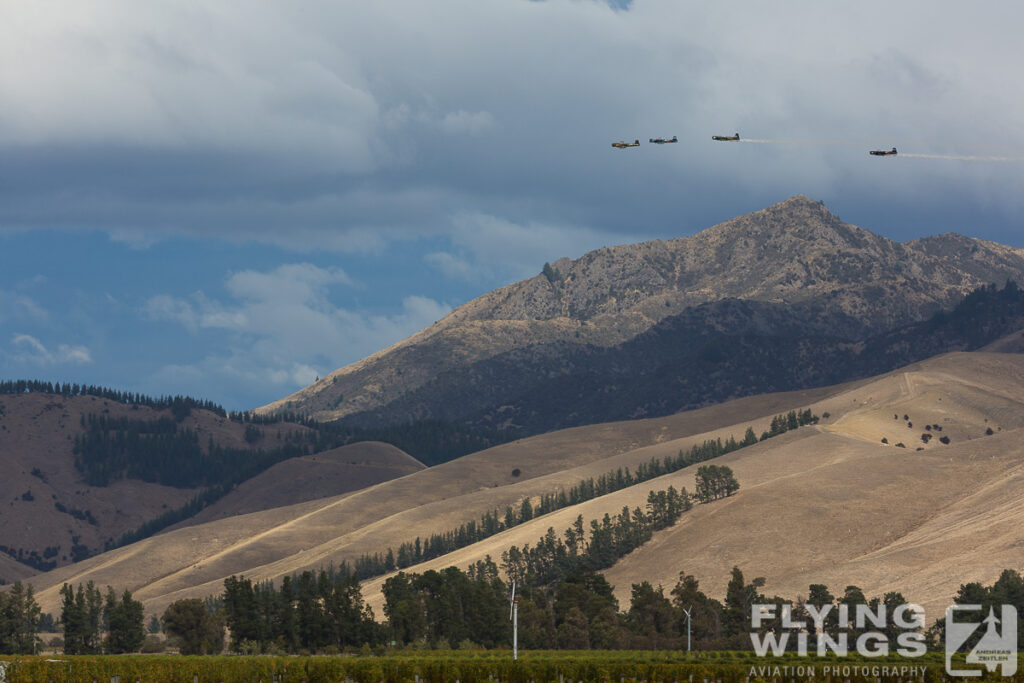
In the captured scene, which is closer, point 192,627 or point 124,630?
point 192,627

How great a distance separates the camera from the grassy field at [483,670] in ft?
366

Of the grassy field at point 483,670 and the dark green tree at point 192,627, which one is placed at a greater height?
the dark green tree at point 192,627

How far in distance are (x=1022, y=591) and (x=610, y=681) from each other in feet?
298

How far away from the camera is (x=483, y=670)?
12012 cm

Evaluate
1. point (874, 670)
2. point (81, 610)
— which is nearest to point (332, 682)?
point (874, 670)

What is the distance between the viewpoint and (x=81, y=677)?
124000 mm

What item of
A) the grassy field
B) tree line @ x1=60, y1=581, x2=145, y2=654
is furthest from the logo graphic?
tree line @ x1=60, y1=581, x2=145, y2=654

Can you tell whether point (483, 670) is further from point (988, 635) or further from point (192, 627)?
point (192, 627)

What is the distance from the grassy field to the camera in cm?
11150

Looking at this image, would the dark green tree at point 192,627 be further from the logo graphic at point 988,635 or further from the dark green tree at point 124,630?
the logo graphic at point 988,635

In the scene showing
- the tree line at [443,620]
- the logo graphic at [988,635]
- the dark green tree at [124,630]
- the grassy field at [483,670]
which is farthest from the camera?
the dark green tree at [124,630]

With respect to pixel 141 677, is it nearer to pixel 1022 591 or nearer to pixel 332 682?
pixel 332 682


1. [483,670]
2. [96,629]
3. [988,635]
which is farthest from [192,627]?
[988,635]

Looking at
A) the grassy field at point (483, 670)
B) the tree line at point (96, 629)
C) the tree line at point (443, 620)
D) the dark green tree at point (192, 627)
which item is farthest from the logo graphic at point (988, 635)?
the tree line at point (96, 629)
